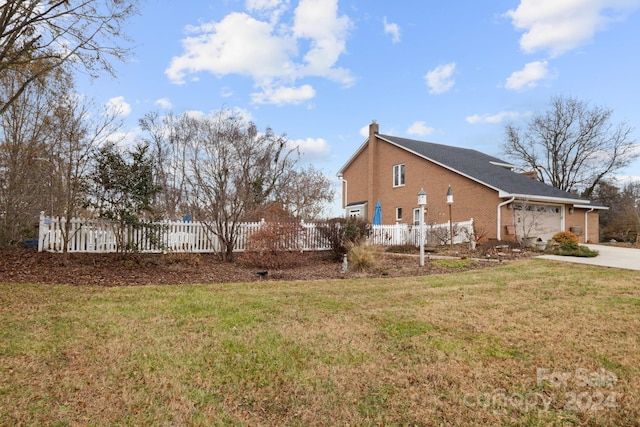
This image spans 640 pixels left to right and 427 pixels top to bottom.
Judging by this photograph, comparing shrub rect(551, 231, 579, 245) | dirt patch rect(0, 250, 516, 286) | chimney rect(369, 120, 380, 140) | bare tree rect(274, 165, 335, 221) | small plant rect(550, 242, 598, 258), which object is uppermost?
chimney rect(369, 120, 380, 140)

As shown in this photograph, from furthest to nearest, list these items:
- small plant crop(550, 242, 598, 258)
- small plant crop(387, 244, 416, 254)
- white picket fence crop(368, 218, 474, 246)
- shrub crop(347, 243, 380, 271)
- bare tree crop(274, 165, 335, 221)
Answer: bare tree crop(274, 165, 335, 221)
white picket fence crop(368, 218, 474, 246)
small plant crop(387, 244, 416, 254)
small plant crop(550, 242, 598, 258)
shrub crop(347, 243, 380, 271)

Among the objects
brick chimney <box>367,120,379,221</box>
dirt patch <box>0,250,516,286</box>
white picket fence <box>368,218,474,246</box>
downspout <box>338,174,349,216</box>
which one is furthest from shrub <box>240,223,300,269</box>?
downspout <box>338,174,349,216</box>

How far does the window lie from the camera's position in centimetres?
2248

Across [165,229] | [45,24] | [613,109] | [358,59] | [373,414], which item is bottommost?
[373,414]

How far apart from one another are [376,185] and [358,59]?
1125cm

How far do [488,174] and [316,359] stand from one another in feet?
60.8

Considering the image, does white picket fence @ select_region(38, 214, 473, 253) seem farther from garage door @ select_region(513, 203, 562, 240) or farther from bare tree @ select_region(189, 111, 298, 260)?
garage door @ select_region(513, 203, 562, 240)

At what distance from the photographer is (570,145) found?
3067 cm

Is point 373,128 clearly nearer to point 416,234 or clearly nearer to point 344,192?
point 344,192

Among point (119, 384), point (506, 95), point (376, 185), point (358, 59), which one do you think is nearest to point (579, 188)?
point (376, 185)

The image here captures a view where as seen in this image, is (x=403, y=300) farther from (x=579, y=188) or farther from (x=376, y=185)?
(x=579, y=188)

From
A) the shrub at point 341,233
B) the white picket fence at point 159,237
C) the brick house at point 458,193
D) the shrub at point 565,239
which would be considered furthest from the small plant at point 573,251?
the shrub at point 341,233

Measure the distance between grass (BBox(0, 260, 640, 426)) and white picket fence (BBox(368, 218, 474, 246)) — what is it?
9.58 meters

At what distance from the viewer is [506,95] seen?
46.7 ft
